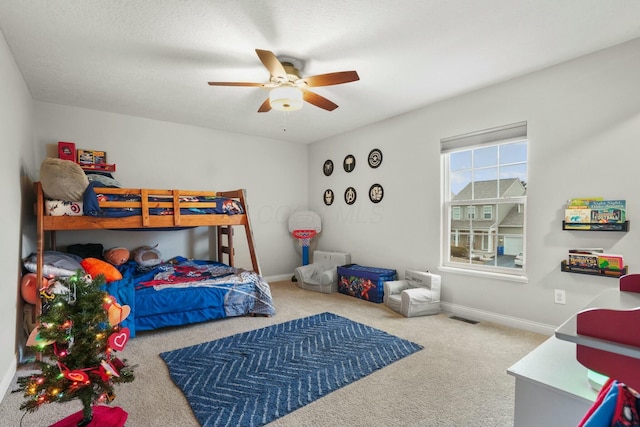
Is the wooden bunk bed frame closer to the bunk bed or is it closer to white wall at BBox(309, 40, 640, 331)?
the bunk bed

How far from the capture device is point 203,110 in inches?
154

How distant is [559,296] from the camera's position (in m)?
2.79

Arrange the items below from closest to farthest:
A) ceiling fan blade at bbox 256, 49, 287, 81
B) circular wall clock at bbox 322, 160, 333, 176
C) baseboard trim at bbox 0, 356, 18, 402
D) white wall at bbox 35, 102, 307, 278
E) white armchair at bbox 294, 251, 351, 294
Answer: baseboard trim at bbox 0, 356, 18, 402, ceiling fan blade at bbox 256, 49, 287, 81, white wall at bbox 35, 102, 307, 278, white armchair at bbox 294, 251, 351, 294, circular wall clock at bbox 322, 160, 333, 176

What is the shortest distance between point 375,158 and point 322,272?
1795 mm

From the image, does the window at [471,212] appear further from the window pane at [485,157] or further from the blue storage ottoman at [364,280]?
the blue storage ottoman at [364,280]

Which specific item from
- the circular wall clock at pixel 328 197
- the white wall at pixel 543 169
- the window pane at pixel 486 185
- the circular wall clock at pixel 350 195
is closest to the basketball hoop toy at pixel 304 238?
the circular wall clock at pixel 328 197

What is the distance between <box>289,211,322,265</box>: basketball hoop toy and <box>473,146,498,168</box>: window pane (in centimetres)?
265

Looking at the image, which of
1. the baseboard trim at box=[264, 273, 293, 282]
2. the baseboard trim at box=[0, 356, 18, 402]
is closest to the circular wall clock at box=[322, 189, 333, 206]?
the baseboard trim at box=[264, 273, 293, 282]

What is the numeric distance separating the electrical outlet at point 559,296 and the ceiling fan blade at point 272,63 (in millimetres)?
2942

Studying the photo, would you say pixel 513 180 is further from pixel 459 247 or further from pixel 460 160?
pixel 459 247

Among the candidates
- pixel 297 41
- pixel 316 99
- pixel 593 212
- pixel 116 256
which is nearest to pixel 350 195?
pixel 316 99

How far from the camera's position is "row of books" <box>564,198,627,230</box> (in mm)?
2459

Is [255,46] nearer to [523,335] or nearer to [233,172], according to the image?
[233,172]

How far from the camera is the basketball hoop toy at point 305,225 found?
531cm
